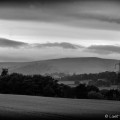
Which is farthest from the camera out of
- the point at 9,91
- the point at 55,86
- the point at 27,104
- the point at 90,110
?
the point at 55,86

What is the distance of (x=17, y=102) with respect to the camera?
17.1m

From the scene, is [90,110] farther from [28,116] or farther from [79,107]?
[28,116]

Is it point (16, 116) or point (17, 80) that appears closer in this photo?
point (16, 116)

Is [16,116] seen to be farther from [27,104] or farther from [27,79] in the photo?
[27,79]

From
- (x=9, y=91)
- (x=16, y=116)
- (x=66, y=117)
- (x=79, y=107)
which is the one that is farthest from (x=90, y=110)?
(x=9, y=91)

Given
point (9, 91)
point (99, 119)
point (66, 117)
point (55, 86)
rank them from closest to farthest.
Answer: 1. point (99, 119)
2. point (66, 117)
3. point (9, 91)
4. point (55, 86)

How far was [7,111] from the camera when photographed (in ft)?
47.6

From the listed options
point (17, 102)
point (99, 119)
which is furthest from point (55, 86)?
point (99, 119)

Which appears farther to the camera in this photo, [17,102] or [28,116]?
[17,102]

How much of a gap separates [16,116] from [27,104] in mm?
3790

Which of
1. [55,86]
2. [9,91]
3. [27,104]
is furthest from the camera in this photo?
[55,86]

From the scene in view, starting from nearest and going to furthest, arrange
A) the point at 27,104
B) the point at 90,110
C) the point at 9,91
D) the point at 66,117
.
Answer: the point at 66,117
the point at 90,110
the point at 27,104
the point at 9,91

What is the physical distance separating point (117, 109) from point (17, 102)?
550 centimetres

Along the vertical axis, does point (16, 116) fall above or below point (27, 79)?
below
